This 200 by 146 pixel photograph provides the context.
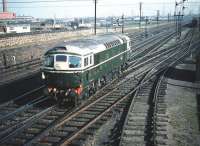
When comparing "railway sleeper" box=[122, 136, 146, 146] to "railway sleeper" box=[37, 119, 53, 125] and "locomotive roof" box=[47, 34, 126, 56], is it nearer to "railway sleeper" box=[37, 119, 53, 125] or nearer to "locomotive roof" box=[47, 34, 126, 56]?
"railway sleeper" box=[37, 119, 53, 125]

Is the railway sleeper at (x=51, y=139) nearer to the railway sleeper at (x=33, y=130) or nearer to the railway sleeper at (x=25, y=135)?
the railway sleeper at (x=25, y=135)

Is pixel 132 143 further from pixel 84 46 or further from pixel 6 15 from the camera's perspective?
pixel 6 15

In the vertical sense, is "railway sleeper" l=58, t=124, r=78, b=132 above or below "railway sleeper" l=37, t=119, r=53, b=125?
below

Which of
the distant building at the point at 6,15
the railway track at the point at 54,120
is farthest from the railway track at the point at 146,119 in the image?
the distant building at the point at 6,15

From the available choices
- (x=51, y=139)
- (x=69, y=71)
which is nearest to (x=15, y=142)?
(x=51, y=139)

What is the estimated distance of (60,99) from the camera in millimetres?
19125

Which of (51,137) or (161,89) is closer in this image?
(51,137)

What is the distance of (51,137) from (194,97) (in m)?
12.3

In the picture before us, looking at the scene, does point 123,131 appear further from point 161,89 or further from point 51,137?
point 161,89

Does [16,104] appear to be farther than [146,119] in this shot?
Yes

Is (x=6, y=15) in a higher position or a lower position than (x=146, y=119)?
higher

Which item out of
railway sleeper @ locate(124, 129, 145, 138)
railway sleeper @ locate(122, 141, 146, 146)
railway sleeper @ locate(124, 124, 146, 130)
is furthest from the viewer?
railway sleeper @ locate(124, 124, 146, 130)

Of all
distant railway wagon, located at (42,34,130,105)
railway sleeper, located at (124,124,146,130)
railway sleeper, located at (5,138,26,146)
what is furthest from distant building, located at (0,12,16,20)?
railway sleeper, located at (5,138,26,146)

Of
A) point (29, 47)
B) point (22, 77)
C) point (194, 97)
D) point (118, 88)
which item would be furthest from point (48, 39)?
point (194, 97)
